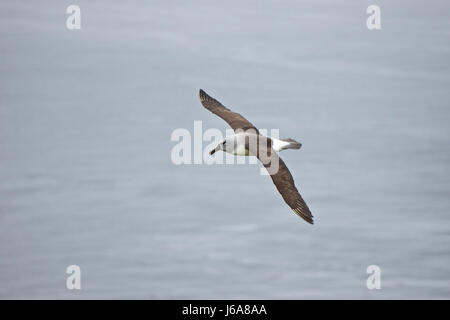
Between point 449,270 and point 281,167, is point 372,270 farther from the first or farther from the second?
point 281,167

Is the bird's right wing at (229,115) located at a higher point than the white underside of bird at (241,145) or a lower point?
higher

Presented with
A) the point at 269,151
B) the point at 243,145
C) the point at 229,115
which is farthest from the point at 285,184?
the point at 229,115

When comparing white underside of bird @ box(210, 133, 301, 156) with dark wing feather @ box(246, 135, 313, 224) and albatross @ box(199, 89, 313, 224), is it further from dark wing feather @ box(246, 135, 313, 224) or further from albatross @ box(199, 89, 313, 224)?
dark wing feather @ box(246, 135, 313, 224)

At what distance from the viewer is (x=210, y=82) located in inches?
1116

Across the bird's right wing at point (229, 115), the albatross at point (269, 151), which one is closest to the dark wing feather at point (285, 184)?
the albatross at point (269, 151)

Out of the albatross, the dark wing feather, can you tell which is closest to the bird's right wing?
the albatross

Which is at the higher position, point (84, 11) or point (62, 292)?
point (84, 11)

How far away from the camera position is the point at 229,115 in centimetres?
1841

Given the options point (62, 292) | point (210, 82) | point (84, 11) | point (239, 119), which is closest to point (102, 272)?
point (62, 292)

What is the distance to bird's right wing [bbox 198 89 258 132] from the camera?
58.2ft

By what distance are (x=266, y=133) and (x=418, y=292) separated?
568 centimetres

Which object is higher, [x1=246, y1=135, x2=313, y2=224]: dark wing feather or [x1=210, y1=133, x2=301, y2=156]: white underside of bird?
[x1=210, y1=133, x2=301, y2=156]: white underside of bird

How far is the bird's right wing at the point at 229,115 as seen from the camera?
17750mm

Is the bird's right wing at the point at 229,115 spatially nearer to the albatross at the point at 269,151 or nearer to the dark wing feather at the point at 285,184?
the albatross at the point at 269,151
